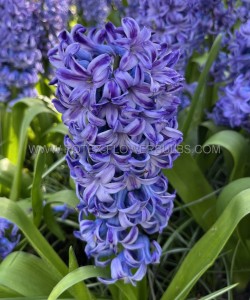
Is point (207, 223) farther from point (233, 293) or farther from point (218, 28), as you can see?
point (218, 28)

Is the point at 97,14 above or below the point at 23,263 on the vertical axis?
above

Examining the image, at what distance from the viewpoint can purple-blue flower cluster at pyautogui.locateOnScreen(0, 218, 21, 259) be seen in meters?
1.61

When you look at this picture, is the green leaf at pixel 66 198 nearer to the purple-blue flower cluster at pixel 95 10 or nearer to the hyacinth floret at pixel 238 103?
the hyacinth floret at pixel 238 103

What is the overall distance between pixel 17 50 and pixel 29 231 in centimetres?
101

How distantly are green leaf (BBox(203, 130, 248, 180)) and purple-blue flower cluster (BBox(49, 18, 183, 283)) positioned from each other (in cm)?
39

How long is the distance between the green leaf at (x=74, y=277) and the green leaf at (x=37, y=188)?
0.32 meters

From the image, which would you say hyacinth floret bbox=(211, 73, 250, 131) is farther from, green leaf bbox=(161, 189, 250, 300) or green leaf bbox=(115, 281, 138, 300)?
green leaf bbox=(115, 281, 138, 300)

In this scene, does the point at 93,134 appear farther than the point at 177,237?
No

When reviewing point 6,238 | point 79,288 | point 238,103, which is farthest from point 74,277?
point 238,103

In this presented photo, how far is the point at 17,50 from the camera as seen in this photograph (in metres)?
2.10

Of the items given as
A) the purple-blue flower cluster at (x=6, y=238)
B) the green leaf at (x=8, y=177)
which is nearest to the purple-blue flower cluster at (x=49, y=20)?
the green leaf at (x=8, y=177)

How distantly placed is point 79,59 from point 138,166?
0.88 ft

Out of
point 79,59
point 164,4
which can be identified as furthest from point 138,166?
point 164,4

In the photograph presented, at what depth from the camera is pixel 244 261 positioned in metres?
1.62
